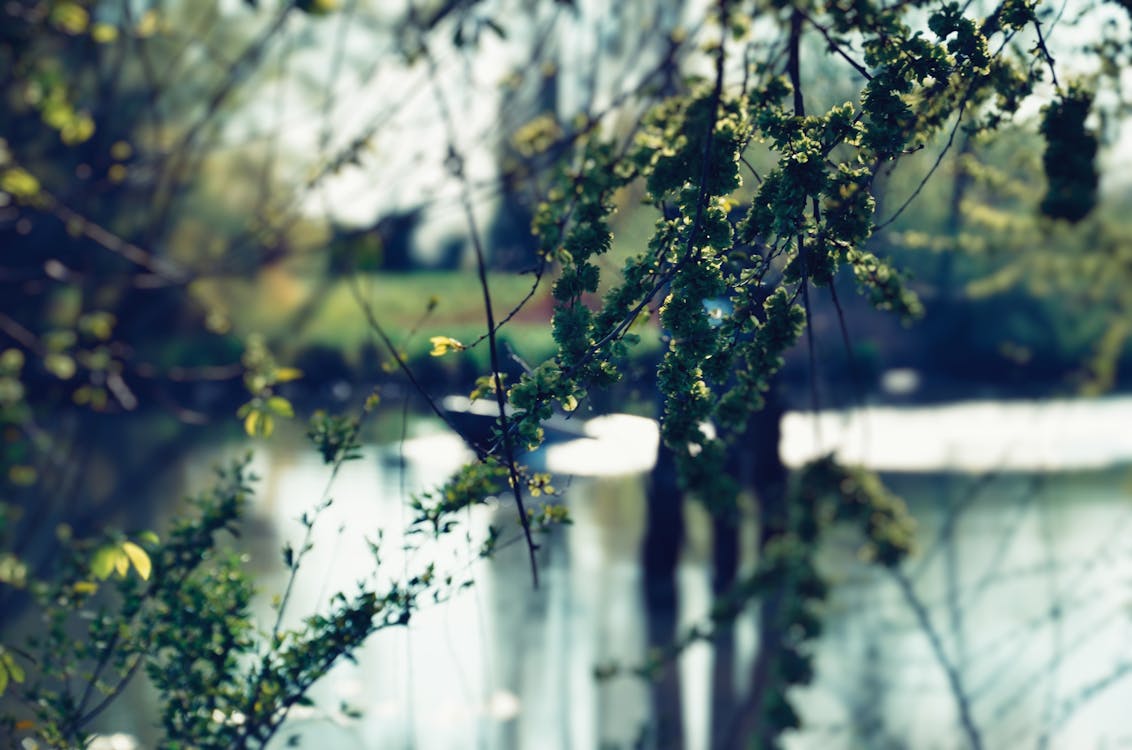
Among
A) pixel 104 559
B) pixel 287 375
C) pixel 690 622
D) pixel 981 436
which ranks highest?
pixel 981 436

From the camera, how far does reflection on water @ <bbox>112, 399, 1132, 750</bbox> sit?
5.11 meters

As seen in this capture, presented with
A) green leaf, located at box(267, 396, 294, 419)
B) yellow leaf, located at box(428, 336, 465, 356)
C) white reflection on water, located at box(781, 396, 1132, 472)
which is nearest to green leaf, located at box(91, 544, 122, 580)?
green leaf, located at box(267, 396, 294, 419)

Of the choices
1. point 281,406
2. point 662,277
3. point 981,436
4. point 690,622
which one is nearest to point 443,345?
point 662,277

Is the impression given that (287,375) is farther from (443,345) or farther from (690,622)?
(690,622)

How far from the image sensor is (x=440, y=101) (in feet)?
6.55

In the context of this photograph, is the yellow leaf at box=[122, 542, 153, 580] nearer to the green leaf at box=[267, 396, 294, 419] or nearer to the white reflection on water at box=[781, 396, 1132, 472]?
the green leaf at box=[267, 396, 294, 419]

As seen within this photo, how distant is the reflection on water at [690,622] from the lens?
16.8 ft

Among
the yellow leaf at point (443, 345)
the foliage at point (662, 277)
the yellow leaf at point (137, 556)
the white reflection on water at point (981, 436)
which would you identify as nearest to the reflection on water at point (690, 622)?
the foliage at point (662, 277)

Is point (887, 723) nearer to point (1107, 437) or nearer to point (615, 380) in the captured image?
point (615, 380)

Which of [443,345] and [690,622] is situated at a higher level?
[690,622]

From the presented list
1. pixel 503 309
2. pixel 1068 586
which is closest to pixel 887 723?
pixel 1068 586

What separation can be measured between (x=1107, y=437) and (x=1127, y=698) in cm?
902

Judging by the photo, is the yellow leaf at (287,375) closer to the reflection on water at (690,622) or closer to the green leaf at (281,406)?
the green leaf at (281,406)

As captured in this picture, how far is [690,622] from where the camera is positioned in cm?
683
